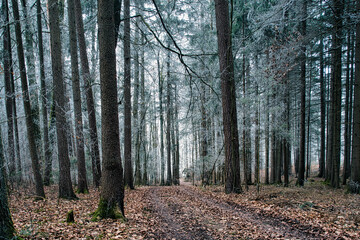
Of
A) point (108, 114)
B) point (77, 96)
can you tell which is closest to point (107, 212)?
point (108, 114)

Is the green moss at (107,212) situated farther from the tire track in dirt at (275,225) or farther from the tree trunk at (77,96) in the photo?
the tree trunk at (77,96)

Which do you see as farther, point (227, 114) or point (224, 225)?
point (227, 114)

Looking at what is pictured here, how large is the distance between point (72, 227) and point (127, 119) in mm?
8547

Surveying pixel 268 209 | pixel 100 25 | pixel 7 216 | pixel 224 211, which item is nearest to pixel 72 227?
pixel 7 216

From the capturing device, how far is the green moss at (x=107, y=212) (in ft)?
16.9

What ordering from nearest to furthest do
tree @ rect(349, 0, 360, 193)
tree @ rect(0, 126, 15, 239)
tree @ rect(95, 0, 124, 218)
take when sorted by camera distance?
1. tree @ rect(0, 126, 15, 239)
2. tree @ rect(95, 0, 124, 218)
3. tree @ rect(349, 0, 360, 193)

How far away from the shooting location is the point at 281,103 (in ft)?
43.9

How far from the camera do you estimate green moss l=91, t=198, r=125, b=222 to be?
16.9ft

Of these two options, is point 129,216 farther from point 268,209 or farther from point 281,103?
point 281,103

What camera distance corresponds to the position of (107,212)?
17.0 feet

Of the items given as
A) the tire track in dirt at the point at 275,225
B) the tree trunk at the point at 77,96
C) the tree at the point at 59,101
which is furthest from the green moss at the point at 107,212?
the tree trunk at the point at 77,96

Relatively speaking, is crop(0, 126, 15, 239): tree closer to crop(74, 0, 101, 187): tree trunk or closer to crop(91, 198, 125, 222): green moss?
crop(91, 198, 125, 222): green moss

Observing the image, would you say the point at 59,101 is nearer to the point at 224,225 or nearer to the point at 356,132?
the point at 224,225

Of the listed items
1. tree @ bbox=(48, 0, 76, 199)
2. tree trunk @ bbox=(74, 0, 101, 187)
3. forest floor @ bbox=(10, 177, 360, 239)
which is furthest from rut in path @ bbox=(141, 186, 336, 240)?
tree trunk @ bbox=(74, 0, 101, 187)
